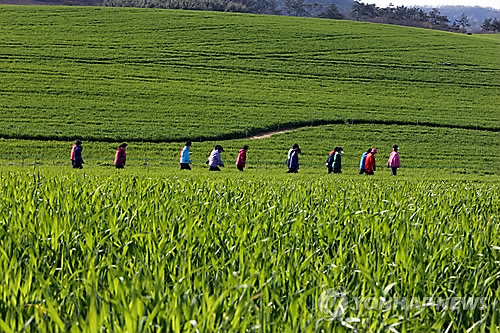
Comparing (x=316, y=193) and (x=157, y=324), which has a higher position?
(x=157, y=324)

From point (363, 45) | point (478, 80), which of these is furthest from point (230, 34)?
point (478, 80)

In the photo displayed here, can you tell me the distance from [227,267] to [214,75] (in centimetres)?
5885

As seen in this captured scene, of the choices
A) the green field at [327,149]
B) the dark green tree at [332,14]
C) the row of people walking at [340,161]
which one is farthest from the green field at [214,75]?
the dark green tree at [332,14]

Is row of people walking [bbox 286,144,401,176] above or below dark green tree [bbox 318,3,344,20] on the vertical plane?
below

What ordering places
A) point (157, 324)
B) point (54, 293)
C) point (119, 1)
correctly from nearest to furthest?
point (157, 324) < point (54, 293) < point (119, 1)

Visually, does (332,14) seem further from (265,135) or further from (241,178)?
(241,178)

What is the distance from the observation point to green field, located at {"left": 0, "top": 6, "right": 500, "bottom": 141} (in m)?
47.0

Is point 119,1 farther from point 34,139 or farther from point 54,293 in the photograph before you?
point 54,293

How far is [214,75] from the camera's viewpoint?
62.2 metres

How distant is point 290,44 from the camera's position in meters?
77.6

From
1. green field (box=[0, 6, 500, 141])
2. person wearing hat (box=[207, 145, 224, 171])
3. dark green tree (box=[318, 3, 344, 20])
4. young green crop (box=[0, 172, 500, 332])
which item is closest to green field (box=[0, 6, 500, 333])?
young green crop (box=[0, 172, 500, 332])

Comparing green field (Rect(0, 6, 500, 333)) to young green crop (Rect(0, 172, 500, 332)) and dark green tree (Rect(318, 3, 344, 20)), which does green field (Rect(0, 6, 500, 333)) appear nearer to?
young green crop (Rect(0, 172, 500, 332))

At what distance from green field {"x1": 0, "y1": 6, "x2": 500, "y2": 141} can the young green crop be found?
3559 cm

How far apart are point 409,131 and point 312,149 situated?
10507mm
